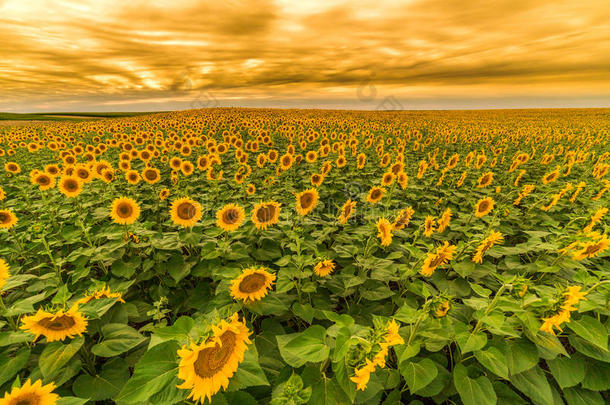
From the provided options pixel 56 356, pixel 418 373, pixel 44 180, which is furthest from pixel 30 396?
pixel 44 180

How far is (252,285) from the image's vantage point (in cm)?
247

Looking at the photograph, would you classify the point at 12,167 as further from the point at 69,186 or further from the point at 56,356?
the point at 56,356

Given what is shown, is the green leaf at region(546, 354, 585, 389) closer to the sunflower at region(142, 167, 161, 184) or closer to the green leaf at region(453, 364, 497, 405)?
the green leaf at region(453, 364, 497, 405)

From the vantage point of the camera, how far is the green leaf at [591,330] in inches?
74.5

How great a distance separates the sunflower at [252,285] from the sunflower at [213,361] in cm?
72

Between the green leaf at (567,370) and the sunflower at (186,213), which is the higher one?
the sunflower at (186,213)

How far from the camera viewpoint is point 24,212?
6.44 m

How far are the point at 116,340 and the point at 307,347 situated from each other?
4.98 feet

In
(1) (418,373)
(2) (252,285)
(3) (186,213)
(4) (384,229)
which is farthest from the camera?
(3) (186,213)

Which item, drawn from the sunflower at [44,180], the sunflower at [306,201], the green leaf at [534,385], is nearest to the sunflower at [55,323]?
the sunflower at [306,201]

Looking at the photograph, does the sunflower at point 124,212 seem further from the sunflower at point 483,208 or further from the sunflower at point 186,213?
the sunflower at point 483,208

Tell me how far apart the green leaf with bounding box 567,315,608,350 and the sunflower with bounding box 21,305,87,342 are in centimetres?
358

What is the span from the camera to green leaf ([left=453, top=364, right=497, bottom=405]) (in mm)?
1807

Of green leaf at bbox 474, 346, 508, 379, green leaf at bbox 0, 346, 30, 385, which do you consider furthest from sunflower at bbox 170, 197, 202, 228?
green leaf at bbox 474, 346, 508, 379
